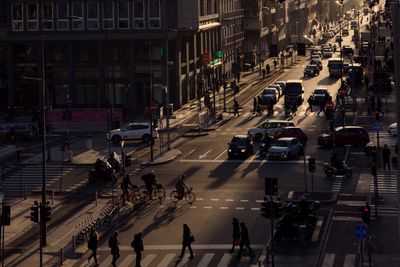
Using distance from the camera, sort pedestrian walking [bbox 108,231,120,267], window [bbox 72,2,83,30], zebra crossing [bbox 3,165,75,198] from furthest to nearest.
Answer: window [bbox 72,2,83,30]
zebra crossing [bbox 3,165,75,198]
pedestrian walking [bbox 108,231,120,267]

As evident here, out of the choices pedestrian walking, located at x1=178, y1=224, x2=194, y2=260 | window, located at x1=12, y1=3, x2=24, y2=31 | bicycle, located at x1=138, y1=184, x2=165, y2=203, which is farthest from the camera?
window, located at x1=12, y1=3, x2=24, y2=31

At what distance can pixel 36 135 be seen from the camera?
7388cm

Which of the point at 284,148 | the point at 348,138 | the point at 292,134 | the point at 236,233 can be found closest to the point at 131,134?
the point at 292,134

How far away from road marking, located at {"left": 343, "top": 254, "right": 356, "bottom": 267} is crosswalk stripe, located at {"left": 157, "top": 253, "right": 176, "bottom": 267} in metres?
6.45

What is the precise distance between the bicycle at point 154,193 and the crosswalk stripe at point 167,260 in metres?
10.3

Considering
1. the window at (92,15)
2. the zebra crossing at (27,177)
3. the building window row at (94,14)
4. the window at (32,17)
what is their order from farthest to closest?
the window at (32,17) < the window at (92,15) < the building window row at (94,14) < the zebra crossing at (27,177)

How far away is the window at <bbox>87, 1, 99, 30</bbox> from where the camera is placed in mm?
87875

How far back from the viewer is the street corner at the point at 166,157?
58469 mm

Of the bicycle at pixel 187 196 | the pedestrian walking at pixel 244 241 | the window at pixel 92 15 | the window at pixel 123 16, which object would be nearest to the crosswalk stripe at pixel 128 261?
the pedestrian walking at pixel 244 241

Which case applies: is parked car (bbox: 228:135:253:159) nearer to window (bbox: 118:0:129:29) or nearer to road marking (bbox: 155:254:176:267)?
road marking (bbox: 155:254:176:267)

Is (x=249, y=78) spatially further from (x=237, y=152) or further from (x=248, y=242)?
(x=248, y=242)

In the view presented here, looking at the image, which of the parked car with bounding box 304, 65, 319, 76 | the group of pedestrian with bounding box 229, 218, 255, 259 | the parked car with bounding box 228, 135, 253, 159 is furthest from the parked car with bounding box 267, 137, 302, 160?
the parked car with bounding box 304, 65, 319, 76

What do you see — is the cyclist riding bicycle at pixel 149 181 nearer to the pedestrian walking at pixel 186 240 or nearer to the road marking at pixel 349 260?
the pedestrian walking at pixel 186 240

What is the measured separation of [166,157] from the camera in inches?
2373
